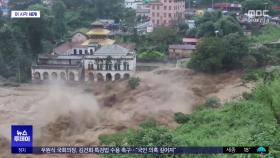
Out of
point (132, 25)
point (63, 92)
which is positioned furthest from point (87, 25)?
point (63, 92)

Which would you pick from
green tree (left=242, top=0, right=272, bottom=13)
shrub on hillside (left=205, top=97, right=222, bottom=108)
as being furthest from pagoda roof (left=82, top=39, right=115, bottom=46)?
green tree (left=242, top=0, right=272, bottom=13)

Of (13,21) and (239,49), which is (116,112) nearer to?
(239,49)

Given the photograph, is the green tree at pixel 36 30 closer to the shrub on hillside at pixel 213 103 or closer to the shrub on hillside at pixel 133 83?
the shrub on hillside at pixel 133 83

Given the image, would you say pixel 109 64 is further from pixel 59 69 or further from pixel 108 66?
pixel 59 69

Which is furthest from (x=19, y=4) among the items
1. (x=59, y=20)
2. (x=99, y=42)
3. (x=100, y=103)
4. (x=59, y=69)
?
(x=100, y=103)

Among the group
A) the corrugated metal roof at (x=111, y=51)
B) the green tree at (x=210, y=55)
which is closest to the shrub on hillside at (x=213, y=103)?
the green tree at (x=210, y=55)

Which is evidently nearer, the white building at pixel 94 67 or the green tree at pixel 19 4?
the white building at pixel 94 67

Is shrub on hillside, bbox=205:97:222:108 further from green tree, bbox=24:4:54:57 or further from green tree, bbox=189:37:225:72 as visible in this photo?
green tree, bbox=24:4:54:57

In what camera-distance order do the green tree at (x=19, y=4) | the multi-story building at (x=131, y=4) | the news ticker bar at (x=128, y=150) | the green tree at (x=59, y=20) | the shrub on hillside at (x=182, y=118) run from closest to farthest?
the news ticker bar at (x=128, y=150), the shrub on hillside at (x=182, y=118), the green tree at (x=59, y=20), the green tree at (x=19, y=4), the multi-story building at (x=131, y=4)
